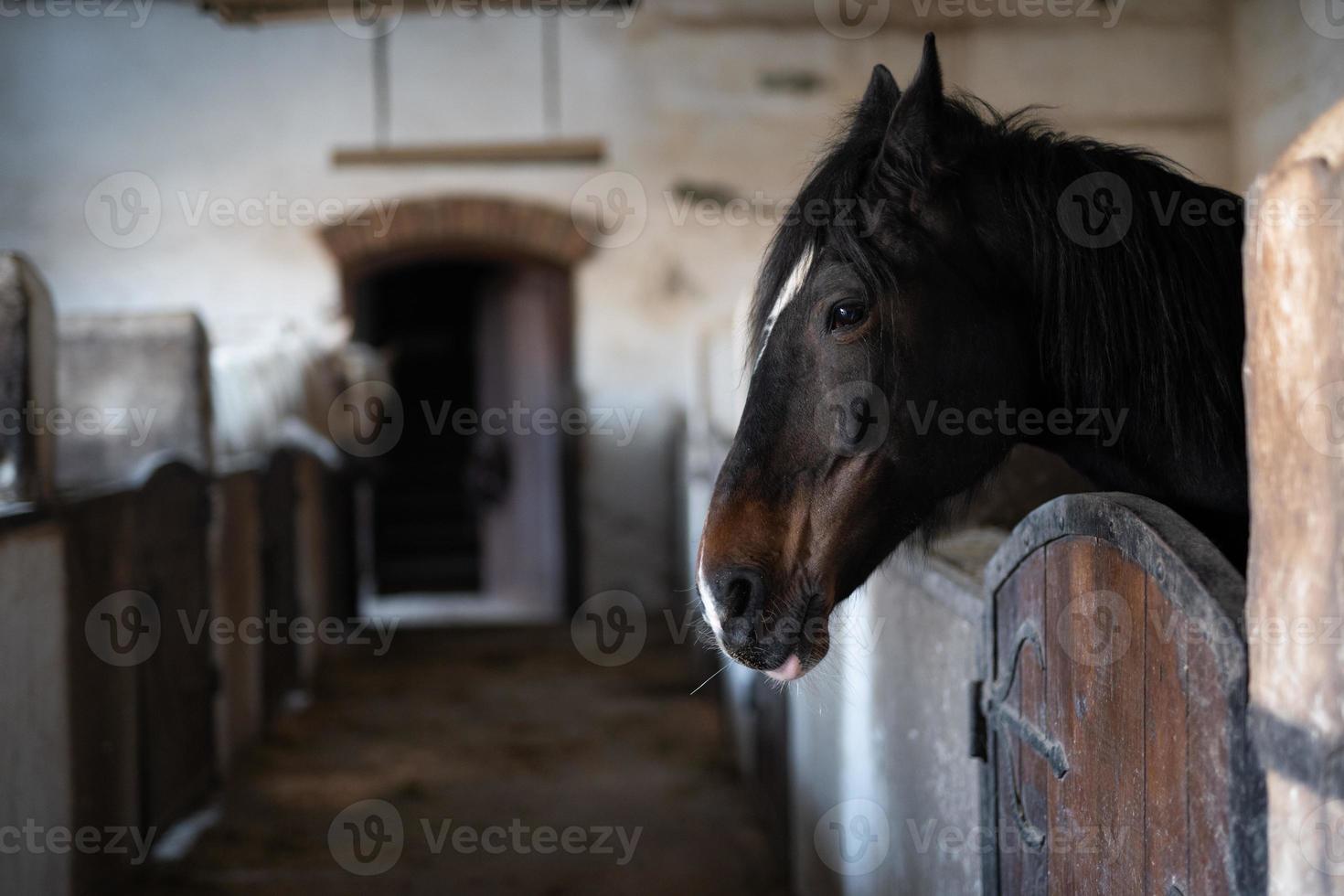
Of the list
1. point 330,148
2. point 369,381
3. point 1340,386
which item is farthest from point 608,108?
point 1340,386

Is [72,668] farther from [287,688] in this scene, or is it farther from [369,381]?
[369,381]

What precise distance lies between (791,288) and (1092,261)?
1.04ft

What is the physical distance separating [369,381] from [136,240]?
5.52ft

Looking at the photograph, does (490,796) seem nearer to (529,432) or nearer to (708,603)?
(708,603)


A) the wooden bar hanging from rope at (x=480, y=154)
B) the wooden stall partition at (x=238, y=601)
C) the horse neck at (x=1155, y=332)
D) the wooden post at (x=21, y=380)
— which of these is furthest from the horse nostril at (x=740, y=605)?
the wooden bar hanging from rope at (x=480, y=154)

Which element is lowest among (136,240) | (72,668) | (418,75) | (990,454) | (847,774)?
(847,774)

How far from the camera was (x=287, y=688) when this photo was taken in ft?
15.7

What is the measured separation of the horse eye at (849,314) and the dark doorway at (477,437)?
3862mm

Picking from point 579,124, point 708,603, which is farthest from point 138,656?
point 579,124

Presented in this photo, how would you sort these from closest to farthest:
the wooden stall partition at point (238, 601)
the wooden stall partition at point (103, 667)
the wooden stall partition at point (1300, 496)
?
the wooden stall partition at point (1300, 496)
the wooden stall partition at point (103, 667)
the wooden stall partition at point (238, 601)

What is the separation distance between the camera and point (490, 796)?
3.60 m

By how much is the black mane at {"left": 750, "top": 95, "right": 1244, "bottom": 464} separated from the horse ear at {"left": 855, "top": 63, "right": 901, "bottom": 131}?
15mm

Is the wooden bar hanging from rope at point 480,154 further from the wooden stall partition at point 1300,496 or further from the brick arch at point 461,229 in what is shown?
the wooden stall partition at point 1300,496

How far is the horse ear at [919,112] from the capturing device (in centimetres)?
115
